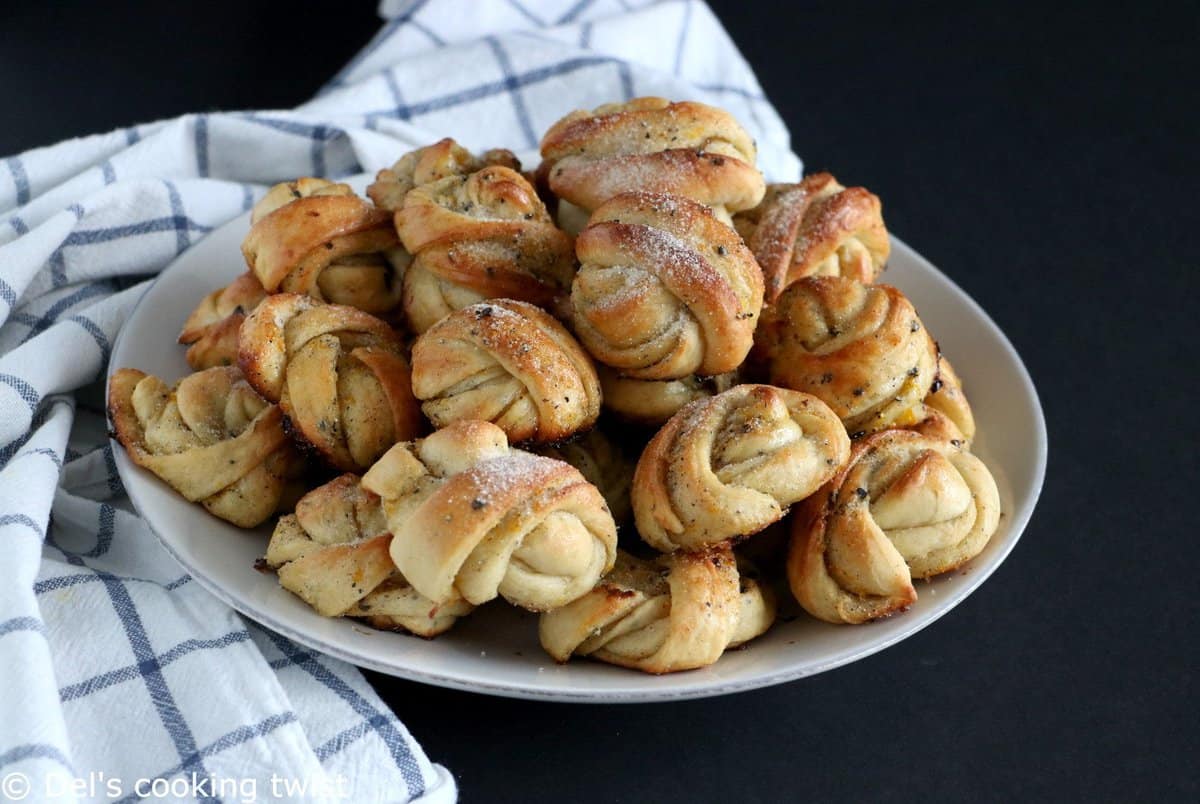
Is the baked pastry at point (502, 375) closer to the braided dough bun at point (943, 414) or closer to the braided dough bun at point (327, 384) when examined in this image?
the braided dough bun at point (327, 384)

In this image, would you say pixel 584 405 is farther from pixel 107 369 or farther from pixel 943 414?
pixel 107 369

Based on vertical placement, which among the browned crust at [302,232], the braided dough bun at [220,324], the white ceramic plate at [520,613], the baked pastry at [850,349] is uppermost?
the browned crust at [302,232]

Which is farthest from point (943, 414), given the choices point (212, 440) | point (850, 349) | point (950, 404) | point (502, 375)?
point (212, 440)

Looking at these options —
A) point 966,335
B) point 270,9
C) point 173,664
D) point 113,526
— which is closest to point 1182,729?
point 966,335

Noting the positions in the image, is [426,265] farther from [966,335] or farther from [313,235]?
[966,335]

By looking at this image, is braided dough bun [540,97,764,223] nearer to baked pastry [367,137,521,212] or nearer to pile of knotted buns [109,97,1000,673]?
pile of knotted buns [109,97,1000,673]

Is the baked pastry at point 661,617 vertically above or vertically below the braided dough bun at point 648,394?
below

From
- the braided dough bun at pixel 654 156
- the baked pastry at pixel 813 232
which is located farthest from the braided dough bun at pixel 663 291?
the baked pastry at pixel 813 232
